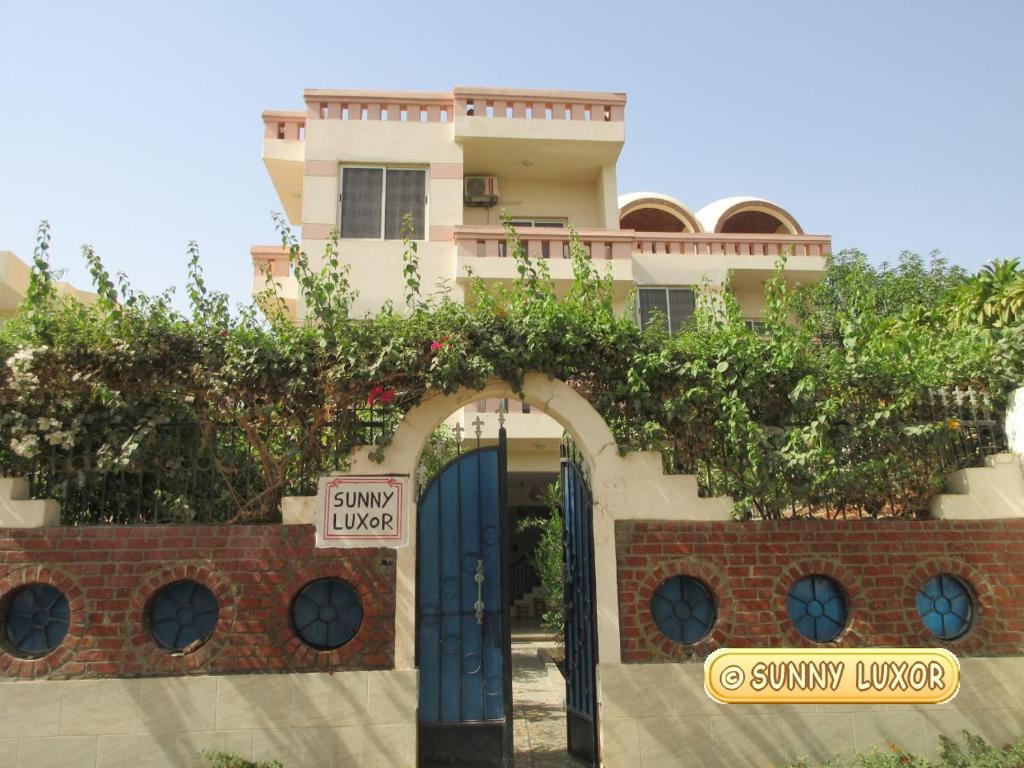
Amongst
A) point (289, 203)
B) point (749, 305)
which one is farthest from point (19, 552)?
point (749, 305)

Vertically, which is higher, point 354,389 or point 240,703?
point 354,389

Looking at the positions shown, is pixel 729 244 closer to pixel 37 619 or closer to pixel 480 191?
pixel 480 191

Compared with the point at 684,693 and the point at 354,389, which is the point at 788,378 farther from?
the point at 354,389

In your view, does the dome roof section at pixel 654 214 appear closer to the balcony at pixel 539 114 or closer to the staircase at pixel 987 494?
the balcony at pixel 539 114

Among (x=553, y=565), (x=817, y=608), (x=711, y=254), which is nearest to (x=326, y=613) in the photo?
(x=817, y=608)

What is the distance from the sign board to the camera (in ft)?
19.2

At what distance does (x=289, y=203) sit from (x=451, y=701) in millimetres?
12276

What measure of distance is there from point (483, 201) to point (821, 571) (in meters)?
10.3

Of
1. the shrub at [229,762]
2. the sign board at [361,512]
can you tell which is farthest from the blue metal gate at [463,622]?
the shrub at [229,762]

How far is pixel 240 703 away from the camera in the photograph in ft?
18.2

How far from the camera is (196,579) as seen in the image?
18.7 feet

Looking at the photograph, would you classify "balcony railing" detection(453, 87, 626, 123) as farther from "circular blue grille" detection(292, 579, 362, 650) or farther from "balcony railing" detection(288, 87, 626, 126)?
"circular blue grille" detection(292, 579, 362, 650)

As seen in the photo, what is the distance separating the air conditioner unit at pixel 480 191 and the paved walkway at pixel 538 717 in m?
8.66

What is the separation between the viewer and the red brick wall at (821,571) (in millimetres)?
5930
